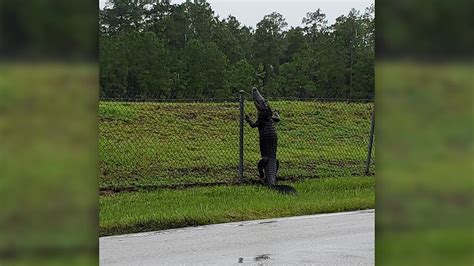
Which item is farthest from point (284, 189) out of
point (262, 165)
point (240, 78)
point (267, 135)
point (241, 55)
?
point (241, 55)

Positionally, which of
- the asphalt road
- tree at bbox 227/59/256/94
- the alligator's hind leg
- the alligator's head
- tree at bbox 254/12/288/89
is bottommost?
the asphalt road

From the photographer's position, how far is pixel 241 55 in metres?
37.2

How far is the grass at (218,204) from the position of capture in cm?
639

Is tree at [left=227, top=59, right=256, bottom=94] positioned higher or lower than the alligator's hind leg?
higher

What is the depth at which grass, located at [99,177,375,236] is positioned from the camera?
639cm

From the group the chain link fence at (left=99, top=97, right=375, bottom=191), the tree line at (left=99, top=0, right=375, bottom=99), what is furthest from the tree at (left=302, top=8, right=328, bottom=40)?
the chain link fence at (left=99, top=97, right=375, bottom=191)

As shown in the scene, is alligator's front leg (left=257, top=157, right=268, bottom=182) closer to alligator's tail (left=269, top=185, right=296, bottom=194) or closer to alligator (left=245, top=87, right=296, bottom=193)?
alligator (left=245, top=87, right=296, bottom=193)

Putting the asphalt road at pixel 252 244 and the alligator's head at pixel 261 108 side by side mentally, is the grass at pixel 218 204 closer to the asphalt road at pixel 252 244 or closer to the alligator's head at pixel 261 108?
the asphalt road at pixel 252 244

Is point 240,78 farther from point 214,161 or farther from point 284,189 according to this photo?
point 284,189

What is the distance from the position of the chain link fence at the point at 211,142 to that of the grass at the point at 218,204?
873 millimetres

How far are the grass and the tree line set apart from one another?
18.7 ft

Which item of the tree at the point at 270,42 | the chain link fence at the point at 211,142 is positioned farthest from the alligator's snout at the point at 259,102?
the tree at the point at 270,42

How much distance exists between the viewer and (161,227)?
6.24m
